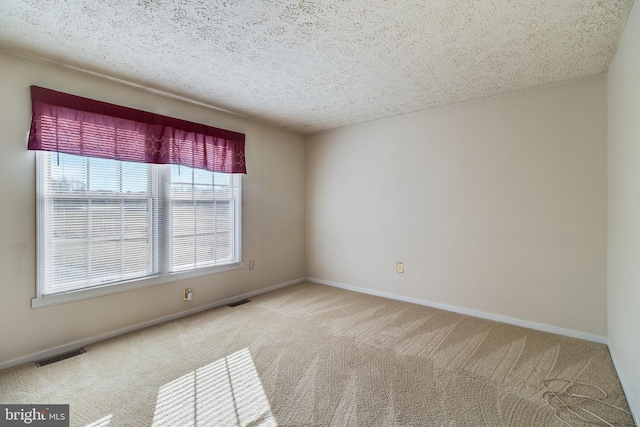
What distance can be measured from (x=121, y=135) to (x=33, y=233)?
3.51 ft

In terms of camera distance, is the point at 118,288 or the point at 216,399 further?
the point at 118,288

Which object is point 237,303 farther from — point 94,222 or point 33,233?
point 33,233

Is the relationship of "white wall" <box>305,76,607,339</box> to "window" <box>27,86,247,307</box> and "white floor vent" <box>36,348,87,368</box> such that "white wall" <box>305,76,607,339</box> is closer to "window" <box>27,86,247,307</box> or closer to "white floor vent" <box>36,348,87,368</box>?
"window" <box>27,86,247,307</box>

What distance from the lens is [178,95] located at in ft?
10.4

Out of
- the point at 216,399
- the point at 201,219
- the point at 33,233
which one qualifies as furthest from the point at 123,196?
the point at 216,399

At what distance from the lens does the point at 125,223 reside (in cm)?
289

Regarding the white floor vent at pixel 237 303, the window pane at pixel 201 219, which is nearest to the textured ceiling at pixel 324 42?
the window pane at pixel 201 219

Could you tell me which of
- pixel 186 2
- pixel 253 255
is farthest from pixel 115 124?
pixel 253 255

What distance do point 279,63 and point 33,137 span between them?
6.61ft

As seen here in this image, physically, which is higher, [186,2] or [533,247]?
[186,2]

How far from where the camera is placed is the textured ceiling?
180cm

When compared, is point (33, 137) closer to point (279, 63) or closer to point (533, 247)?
point (279, 63)

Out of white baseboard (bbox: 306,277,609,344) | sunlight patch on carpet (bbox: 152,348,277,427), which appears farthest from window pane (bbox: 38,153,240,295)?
white baseboard (bbox: 306,277,609,344)

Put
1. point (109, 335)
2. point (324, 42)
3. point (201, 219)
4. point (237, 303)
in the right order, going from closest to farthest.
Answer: point (324, 42) < point (109, 335) < point (201, 219) < point (237, 303)
